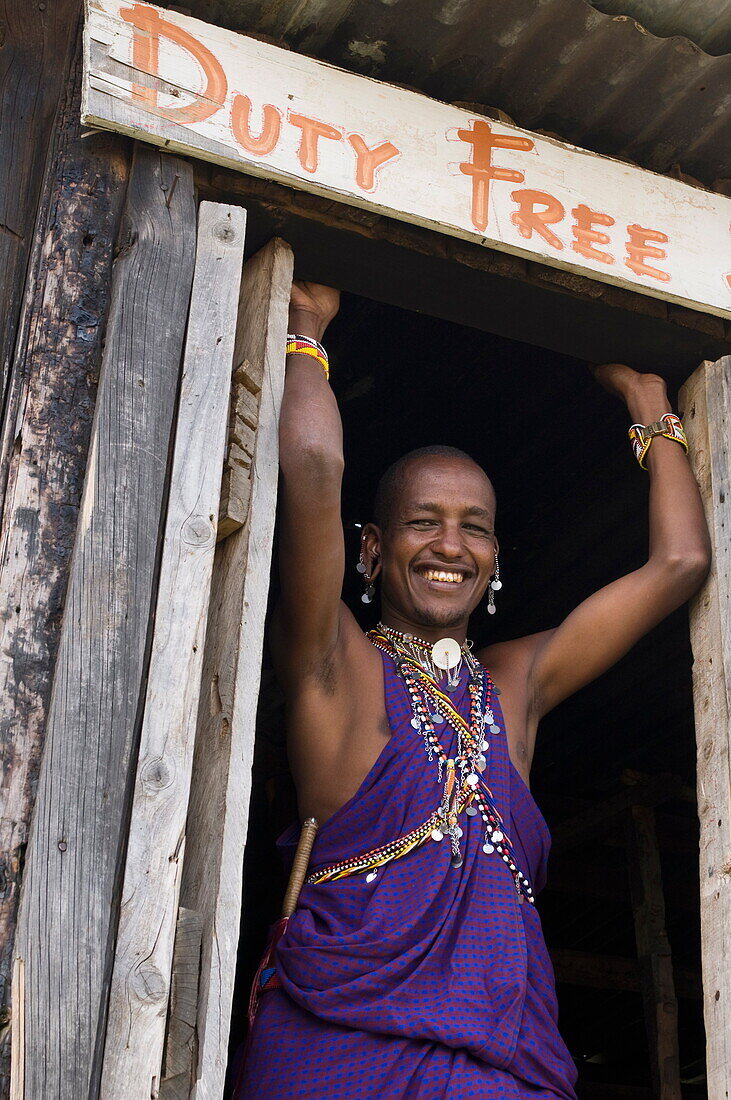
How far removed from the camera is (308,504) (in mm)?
2803

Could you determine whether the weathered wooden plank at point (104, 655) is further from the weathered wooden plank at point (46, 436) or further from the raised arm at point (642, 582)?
the raised arm at point (642, 582)

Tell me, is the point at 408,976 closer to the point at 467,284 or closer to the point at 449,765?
the point at 449,765

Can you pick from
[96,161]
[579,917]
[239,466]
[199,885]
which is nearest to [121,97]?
[96,161]

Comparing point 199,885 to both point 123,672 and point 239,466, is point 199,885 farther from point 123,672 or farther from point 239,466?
point 239,466

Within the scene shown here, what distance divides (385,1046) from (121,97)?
6.45 feet

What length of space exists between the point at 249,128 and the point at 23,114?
0.50m

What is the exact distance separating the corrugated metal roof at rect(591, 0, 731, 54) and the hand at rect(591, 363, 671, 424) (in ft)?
2.75

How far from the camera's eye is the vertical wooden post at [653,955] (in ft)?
16.7

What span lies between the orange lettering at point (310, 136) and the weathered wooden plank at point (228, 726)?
301 mm

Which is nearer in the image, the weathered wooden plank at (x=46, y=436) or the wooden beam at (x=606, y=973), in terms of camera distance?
the weathered wooden plank at (x=46, y=436)

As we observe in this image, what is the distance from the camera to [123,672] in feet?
7.48

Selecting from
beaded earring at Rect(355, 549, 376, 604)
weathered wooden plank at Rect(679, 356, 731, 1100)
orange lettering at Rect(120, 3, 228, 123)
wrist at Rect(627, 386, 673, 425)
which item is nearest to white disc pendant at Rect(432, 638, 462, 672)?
beaded earring at Rect(355, 549, 376, 604)

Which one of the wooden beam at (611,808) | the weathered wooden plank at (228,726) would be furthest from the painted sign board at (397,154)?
the wooden beam at (611,808)

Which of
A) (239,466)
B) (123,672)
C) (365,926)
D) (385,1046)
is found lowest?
(385,1046)
